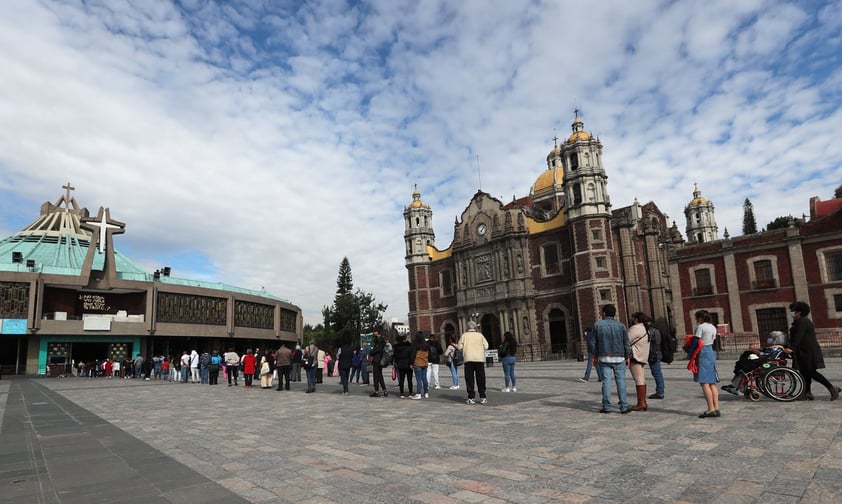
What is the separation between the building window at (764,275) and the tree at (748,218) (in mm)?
57104

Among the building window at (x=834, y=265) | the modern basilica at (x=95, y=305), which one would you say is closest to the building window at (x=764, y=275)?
the building window at (x=834, y=265)

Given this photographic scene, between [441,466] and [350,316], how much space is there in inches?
2884

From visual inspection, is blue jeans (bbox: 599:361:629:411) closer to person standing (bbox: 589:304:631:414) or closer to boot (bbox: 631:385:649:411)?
person standing (bbox: 589:304:631:414)

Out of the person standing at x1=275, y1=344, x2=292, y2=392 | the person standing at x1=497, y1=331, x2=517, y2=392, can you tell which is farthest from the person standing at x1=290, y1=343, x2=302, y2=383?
the person standing at x1=497, y1=331, x2=517, y2=392

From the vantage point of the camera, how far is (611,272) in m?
39.1

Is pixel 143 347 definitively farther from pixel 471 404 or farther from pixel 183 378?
pixel 471 404

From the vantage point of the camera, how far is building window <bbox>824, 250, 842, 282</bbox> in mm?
30136

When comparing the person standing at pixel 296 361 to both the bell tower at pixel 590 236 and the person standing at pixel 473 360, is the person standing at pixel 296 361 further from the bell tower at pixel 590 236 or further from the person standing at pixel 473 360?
the bell tower at pixel 590 236

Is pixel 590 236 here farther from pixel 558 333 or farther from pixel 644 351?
pixel 644 351

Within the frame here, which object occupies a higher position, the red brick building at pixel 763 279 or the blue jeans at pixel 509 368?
the red brick building at pixel 763 279

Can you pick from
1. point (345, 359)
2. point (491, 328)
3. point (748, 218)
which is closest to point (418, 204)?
point (491, 328)

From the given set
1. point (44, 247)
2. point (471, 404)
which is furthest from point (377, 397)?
point (44, 247)

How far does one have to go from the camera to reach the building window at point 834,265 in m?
30.1

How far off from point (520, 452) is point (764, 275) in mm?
34234
